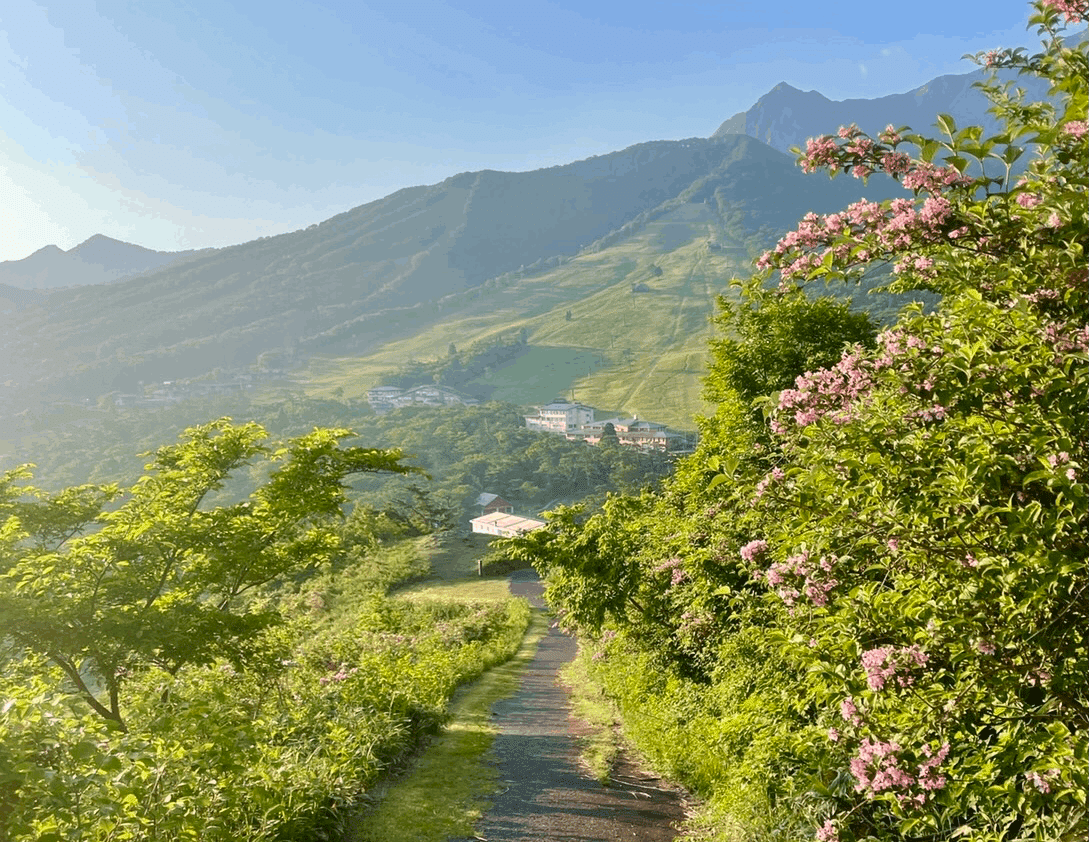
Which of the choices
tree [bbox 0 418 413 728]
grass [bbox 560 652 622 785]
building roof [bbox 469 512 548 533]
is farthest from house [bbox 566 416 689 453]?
tree [bbox 0 418 413 728]

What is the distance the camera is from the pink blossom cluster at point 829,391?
11.4 ft

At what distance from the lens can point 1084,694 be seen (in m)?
2.64

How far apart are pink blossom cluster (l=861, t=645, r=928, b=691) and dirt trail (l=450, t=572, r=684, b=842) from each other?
20.3ft

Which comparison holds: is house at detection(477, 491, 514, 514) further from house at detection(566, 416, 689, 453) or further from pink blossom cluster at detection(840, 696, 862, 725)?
pink blossom cluster at detection(840, 696, 862, 725)

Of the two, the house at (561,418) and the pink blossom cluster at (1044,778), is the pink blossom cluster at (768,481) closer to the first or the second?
the pink blossom cluster at (1044,778)

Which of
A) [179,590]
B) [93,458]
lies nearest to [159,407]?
[93,458]

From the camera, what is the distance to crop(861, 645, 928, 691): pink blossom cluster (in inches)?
115

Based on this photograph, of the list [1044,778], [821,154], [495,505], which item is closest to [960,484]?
[1044,778]

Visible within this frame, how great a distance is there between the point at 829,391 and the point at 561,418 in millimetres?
147612

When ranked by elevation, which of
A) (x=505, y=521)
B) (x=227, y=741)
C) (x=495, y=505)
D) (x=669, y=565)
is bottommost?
(x=495, y=505)

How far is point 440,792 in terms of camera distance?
30.5 ft

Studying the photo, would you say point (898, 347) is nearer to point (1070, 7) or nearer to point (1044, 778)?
point (1070, 7)

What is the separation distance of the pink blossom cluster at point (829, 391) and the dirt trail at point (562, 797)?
6550 millimetres

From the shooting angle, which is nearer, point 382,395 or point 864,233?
point 864,233
